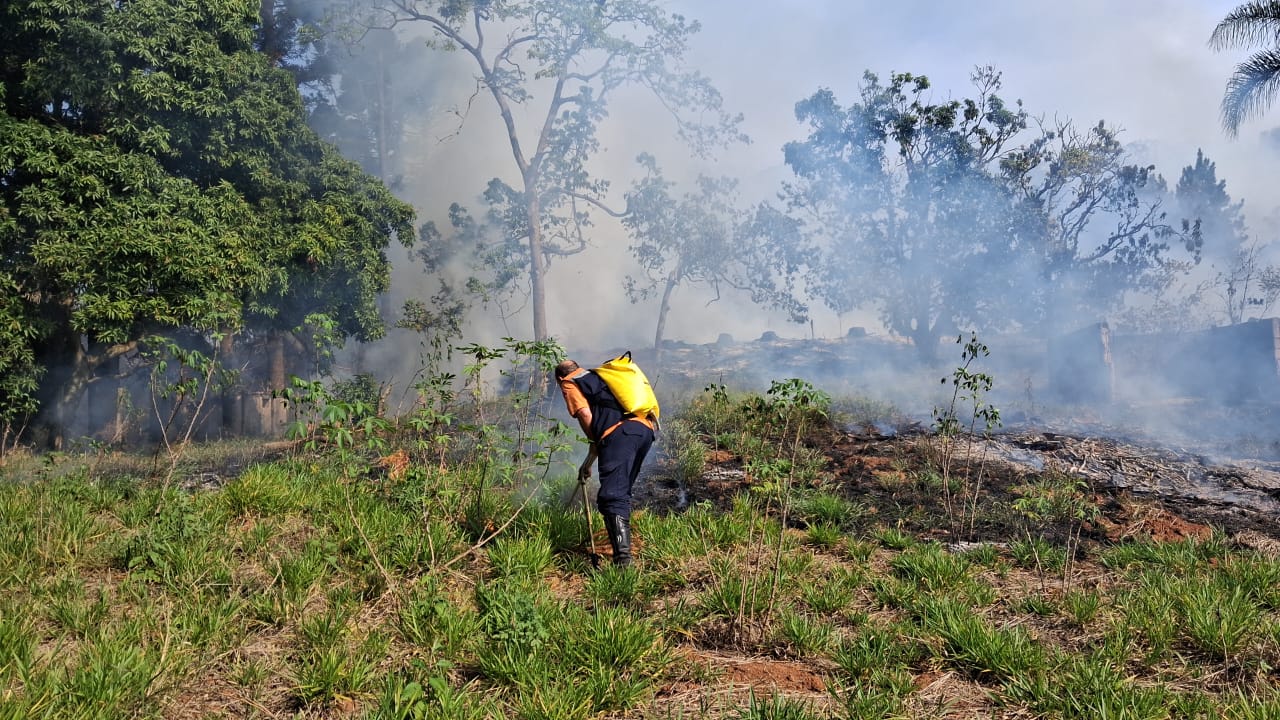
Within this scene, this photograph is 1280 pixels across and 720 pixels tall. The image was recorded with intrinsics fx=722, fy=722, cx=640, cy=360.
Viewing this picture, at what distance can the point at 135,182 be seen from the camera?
10.9 meters

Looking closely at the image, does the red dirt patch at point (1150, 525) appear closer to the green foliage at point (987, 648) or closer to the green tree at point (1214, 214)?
the green foliage at point (987, 648)

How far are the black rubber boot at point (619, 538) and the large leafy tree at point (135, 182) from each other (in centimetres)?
820

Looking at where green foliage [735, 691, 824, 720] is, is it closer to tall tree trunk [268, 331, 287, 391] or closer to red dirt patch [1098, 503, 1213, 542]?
red dirt patch [1098, 503, 1213, 542]

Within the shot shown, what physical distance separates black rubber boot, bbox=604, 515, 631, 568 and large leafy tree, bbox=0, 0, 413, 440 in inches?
323

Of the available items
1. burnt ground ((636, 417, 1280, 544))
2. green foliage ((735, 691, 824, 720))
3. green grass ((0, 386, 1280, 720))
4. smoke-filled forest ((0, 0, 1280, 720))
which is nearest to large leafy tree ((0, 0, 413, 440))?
smoke-filled forest ((0, 0, 1280, 720))

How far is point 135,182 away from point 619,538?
1064cm

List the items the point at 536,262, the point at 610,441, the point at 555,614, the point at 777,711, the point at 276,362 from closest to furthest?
the point at 777,711
the point at 555,614
the point at 610,441
the point at 276,362
the point at 536,262

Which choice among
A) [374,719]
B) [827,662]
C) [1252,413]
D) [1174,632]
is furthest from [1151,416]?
[374,719]

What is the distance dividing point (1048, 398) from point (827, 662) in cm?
1674

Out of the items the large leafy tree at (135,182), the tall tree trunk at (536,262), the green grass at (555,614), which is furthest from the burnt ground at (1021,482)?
the tall tree trunk at (536,262)

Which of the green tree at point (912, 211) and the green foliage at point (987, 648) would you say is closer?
the green foliage at point (987, 648)

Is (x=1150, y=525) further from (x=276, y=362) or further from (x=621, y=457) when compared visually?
(x=276, y=362)

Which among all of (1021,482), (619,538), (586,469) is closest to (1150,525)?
(1021,482)

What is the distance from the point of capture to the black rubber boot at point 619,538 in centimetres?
432
